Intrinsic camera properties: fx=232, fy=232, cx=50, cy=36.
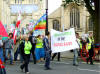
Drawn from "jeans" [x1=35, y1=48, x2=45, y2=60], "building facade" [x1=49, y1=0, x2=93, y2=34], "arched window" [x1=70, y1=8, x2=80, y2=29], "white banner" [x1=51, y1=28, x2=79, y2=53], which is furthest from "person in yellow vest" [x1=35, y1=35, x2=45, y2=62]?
"arched window" [x1=70, y1=8, x2=80, y2=29]

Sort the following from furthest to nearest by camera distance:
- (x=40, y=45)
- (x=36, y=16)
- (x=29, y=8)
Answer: (x=29, y=8)
(x=36, y=16)
(x=40, y=45)

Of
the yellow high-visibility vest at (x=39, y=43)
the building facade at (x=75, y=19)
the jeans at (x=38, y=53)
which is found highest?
the building facade at (x=75, y=19)

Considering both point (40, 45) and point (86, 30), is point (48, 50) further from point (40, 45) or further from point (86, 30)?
point (86, 30)

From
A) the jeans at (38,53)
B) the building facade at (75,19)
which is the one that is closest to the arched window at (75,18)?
the building facade at (75,19)

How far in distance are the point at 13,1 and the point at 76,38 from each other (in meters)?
86.5

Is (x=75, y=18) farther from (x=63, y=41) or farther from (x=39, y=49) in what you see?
(x=63, y=41)

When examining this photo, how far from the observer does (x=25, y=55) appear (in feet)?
30.8

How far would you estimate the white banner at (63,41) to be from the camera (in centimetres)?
1140

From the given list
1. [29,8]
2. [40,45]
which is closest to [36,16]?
[29,8]

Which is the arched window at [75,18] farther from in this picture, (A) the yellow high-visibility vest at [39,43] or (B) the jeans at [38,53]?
(A) the yellow high-visibility vest at [39,43]

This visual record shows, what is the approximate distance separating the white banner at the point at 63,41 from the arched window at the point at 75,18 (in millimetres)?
46528

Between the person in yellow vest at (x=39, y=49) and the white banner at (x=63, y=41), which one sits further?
the person in yellow vest at (x=39, y=49)

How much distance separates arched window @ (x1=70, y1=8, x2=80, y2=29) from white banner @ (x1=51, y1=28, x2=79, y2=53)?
46528mm

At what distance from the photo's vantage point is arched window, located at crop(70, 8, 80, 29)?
5785cm
